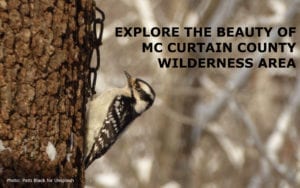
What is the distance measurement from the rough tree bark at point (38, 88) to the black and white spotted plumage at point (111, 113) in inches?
18.7

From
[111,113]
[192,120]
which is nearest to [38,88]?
[111,113]

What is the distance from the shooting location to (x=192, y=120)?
677cm

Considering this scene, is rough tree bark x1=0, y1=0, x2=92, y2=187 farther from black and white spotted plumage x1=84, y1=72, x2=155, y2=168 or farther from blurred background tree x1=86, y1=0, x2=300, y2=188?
blurred background tree x1=86, y1=0, x2=300, y2=188

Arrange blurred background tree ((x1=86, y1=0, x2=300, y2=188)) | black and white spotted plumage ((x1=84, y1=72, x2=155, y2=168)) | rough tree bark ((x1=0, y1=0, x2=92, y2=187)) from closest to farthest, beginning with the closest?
rough tree bark ((x1=0, y1=0, x2=92, y2=187))
black and white spotted plumage ((x1=84, y1=72, x2=155, y2=168))
blurred background tree ((x1=86, y1=0, x2=300, y2=188))

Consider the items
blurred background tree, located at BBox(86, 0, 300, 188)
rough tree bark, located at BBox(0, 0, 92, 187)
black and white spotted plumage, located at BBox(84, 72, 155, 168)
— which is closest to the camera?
rough tree bark, located at BBox(0, 0, 92, 187)

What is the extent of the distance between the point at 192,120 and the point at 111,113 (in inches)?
136

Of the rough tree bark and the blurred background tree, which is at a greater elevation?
the blurred background tree

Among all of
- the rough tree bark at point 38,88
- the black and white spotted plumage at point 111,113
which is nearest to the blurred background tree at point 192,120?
the black and white spotted plumage at point 111,113

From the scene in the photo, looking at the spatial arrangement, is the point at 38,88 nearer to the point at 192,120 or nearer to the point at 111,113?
the point at 111,113

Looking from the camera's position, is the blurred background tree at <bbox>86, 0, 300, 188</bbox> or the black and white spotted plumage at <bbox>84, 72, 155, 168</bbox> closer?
the black and white spotted plumage at <bbox>84, 72, 155, 168</bbox>

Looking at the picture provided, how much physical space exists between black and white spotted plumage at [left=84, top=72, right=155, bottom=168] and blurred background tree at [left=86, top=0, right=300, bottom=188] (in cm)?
208

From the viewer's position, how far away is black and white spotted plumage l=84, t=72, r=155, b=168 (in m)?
2.97

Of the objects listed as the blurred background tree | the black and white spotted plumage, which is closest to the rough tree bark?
the black and white spotted plumage

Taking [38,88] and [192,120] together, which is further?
[192,120]
